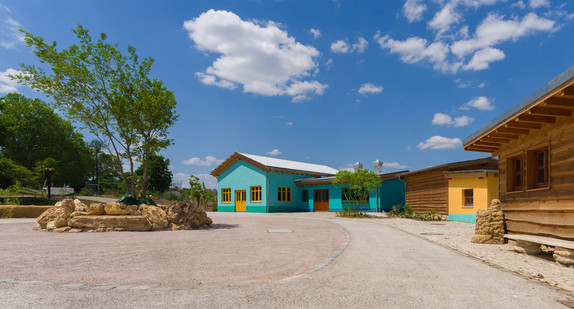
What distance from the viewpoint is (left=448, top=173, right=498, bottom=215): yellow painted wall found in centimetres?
1755

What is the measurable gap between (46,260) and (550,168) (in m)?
11.6

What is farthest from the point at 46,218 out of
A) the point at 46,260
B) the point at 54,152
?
the point at 54,152

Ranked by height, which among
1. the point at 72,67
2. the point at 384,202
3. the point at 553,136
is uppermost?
the point at 72,67

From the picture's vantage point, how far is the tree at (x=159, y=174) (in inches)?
1929

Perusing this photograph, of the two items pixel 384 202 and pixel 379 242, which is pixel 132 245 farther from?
pixel 384 202

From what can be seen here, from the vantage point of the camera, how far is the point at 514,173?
991 centimetres

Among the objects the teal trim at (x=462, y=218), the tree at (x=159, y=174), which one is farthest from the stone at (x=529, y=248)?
the tree at (x=159, y=174)

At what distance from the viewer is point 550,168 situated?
783cm

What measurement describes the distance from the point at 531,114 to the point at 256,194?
25055mm

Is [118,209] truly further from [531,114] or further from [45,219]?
[531,114]

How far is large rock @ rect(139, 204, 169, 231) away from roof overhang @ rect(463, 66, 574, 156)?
11675mm

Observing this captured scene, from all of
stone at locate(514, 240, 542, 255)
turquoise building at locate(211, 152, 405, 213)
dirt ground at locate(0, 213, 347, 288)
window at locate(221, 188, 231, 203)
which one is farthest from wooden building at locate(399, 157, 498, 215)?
window at locate(221, 188, 231, 203)

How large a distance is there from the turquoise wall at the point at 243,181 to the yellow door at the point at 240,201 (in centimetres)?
33

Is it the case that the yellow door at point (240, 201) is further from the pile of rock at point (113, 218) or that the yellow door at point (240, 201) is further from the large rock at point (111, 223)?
the large rock at point (111, 223)
